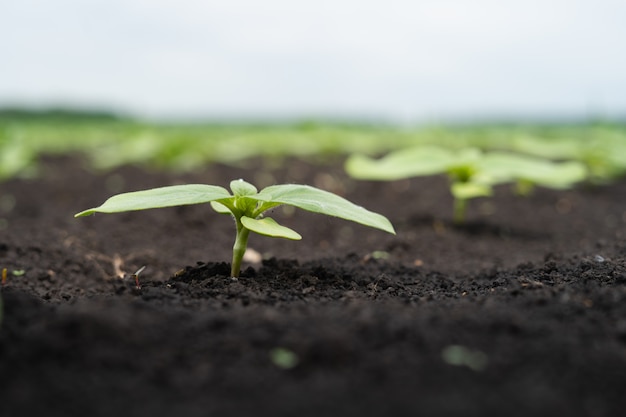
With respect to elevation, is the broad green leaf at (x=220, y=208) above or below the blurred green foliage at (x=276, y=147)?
above

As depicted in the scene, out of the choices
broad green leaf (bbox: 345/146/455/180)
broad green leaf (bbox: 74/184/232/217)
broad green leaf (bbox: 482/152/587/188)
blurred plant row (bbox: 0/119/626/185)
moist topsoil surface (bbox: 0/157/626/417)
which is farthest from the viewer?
blurred plant row (bbox: 0/119/626/185)

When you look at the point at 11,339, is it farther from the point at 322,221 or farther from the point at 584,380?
the point at 322,221

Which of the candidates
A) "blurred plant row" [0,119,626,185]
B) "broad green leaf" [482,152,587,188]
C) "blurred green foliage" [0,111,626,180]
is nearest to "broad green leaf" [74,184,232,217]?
"blurred plant row" [0,119,626,185]

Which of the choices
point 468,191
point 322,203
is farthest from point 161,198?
point 468,191

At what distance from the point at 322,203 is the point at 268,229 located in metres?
0.15

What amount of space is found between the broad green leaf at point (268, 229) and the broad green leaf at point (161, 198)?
0.09 metres

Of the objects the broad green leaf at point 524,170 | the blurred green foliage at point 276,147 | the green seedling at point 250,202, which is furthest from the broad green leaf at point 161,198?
the blurred green foliage at point 276,147

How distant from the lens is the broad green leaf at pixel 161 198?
152 cm

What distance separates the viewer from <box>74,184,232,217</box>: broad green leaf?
4.99ft

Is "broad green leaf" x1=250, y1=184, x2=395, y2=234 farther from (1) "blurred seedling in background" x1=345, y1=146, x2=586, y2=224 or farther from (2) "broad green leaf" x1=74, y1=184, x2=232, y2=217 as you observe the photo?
(1) "blurred seedling in background" x1=345, y1=146, x2=586, y2=224

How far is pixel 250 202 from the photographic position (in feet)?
5.84

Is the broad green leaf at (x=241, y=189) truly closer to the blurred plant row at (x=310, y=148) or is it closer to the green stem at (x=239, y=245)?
the green stem at (x=239, y=245)

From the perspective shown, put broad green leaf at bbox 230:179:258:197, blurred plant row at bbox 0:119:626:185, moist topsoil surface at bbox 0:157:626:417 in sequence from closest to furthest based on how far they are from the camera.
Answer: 1. moist topsoil surface at bbox 0:157:626:417
2. broad green leaf at bbox 230:179:258:197
3. blurred plant row at bbox 0:119:626:185

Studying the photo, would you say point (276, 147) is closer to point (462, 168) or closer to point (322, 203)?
point (462, 168)
